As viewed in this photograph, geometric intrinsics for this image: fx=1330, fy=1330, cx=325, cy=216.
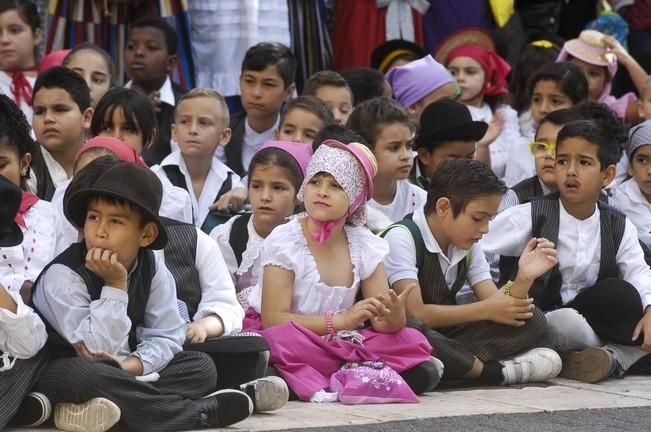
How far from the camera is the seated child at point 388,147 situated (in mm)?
6039

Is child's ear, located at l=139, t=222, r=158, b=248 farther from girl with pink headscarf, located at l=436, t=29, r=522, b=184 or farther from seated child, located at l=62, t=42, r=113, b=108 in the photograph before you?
girl with pink headscarf, located at l=436, t=29, r=522, b=184

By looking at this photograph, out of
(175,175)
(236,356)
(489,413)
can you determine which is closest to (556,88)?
(175,175)

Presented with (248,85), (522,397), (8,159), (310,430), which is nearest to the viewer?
(310,430)

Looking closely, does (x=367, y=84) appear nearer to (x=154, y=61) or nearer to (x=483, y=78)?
(x=483, y=78)

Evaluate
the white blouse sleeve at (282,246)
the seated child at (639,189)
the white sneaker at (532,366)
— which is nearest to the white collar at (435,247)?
the white sneaker at (532,366)

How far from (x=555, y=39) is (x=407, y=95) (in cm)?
152

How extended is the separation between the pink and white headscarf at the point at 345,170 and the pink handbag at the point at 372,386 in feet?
1.84

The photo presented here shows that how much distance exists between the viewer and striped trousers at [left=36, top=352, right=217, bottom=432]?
399 centimetres

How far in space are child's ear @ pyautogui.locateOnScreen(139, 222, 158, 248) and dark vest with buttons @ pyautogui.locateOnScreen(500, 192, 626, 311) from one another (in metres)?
2.13

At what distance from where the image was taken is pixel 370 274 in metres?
5.09

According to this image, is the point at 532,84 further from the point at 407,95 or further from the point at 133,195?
the point at 133,195

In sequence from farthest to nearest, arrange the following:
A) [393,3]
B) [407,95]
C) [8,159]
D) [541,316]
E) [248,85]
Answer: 1. [393,3]
2. [407,95]
3. [248,85]
4. [541,316]
5. [8,159]

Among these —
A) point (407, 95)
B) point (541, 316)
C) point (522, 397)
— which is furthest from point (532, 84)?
point (522, 397)

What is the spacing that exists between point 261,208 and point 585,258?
4.71 ft
